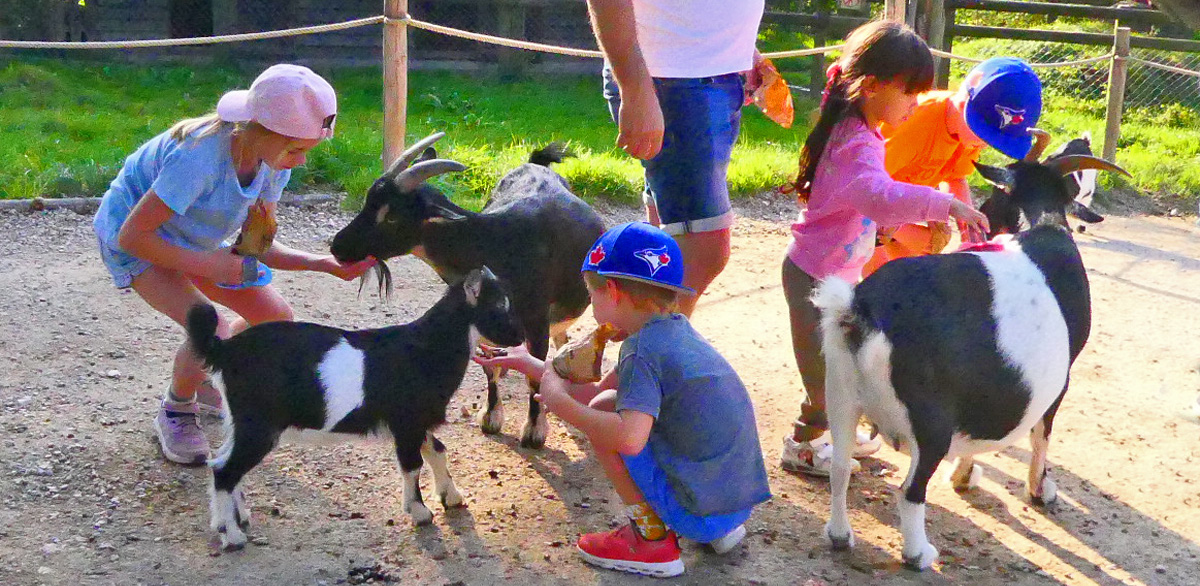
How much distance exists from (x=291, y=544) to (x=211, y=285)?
1077mm

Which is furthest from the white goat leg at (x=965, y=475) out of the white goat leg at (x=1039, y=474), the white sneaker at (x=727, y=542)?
the white sneaker at (x=727, y=542)

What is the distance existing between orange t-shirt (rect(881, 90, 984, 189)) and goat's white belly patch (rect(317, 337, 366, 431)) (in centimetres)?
208

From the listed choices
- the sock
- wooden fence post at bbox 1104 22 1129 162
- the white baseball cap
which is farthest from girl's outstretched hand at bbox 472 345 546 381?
wooden fence post at bbox 1104 22 1129 162

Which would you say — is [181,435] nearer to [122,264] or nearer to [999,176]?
[122,264]

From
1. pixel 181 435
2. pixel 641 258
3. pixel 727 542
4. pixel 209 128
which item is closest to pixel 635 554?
pixel 727 542

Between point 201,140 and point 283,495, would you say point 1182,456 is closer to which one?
point 283,495

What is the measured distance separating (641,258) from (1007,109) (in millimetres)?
1600

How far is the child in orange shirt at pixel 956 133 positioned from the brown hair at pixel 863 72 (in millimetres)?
251

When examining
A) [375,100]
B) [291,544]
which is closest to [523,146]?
[375,100]

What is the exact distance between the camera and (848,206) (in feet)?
12.1

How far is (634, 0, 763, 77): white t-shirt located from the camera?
3.59m

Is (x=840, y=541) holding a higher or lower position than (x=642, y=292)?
lower

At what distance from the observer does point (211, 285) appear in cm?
399

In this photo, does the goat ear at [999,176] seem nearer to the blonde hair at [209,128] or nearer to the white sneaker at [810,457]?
the white sneaker at [810,457]
